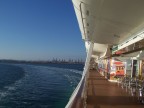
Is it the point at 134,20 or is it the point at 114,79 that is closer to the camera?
the point at 134,20

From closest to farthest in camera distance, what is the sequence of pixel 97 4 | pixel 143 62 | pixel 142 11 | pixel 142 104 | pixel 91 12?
pixel 97 4, pixel 142 11, pixel 91 12, pixel 142 104, pixel 143 62

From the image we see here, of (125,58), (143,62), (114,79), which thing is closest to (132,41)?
(143,62)

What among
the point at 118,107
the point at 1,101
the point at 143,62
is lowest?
the point at 1,101

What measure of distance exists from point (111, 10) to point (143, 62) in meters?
8.94

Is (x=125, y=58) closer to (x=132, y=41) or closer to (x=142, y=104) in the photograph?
(x=132, y=41)

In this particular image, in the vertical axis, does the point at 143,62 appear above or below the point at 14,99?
above

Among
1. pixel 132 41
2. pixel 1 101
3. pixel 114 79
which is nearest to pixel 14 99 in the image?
pixel 1 101

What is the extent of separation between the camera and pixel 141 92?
8.04m

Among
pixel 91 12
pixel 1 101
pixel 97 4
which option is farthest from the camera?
pixel 1 101

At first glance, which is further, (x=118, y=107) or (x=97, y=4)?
(x=118, y=107)

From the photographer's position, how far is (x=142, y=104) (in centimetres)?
760

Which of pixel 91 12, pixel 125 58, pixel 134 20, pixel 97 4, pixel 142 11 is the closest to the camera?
pixel 97 4

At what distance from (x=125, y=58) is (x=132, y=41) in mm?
7274

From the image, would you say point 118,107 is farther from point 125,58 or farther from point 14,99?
point 14,99
